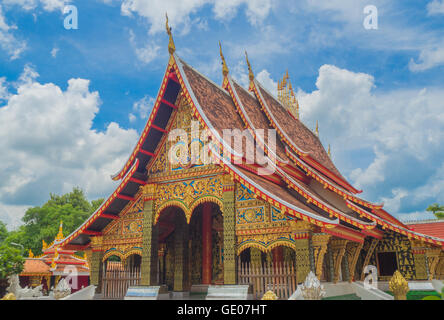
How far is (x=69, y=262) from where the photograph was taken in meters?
25.1

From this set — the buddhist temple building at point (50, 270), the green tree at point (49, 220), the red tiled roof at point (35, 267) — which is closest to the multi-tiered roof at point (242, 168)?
the buddhist temple building at point (50, 270)

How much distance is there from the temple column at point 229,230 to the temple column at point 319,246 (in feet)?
6.69

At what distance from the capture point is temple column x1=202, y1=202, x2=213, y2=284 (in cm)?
1390

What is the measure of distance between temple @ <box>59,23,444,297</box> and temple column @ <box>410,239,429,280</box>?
0.10ft

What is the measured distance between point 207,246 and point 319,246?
196 inches

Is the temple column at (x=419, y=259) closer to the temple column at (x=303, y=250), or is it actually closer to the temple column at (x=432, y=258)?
the temple column at (x=432, y=258)

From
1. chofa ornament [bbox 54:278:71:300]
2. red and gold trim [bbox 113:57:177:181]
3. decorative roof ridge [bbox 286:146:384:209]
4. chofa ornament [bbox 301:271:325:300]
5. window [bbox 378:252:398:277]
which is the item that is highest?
red and gold trim [bbox 113:57:177:181]

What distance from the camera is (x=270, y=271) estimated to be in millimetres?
12688

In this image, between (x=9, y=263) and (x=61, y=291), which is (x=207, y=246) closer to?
(x=61, y=291)

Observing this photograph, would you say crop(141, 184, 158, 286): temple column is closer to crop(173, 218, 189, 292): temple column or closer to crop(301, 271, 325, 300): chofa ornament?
crop(173, 218, 189, 292): temple column

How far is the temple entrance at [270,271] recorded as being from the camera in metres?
10.2

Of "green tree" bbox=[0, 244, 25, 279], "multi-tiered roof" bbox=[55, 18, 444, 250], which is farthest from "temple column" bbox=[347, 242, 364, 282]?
"green tree" bbox=[0, 244, 25, 279]

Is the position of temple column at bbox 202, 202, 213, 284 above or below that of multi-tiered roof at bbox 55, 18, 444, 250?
below
